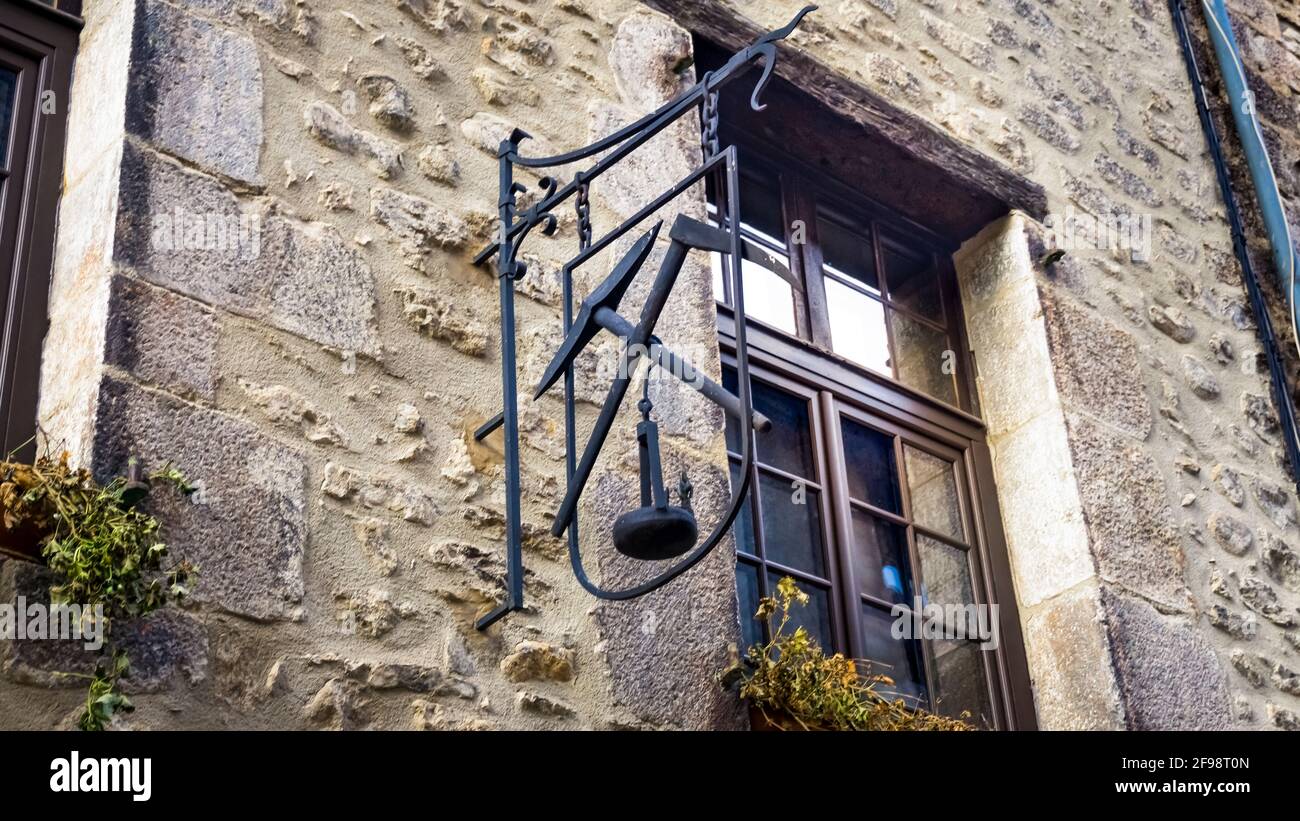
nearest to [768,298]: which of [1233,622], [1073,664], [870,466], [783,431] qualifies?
[783,431]

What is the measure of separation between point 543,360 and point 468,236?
1.02 ft

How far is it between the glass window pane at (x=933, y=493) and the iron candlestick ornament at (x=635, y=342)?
135cm

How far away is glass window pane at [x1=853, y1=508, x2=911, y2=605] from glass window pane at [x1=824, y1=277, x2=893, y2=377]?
0.48 meters

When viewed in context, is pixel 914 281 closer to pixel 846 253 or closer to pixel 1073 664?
pixel 846 253

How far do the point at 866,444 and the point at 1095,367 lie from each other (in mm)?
821

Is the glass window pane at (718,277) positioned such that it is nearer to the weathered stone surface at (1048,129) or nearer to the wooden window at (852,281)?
the wooden window at (852,281)

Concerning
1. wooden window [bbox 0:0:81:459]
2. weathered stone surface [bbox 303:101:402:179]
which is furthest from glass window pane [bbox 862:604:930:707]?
wooden window [bbox 0:0:81:459]

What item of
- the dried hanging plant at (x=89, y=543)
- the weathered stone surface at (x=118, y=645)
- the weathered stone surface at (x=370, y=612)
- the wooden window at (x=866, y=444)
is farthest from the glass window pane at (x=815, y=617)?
the dried hanging plant at (x=89, y=543)

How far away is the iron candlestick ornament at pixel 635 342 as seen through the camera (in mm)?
2688

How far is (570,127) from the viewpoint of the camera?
3758 mm

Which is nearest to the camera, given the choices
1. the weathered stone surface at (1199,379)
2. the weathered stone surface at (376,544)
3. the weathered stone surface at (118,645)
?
the weathered stone surface at (118,645)

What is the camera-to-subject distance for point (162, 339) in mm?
2775
